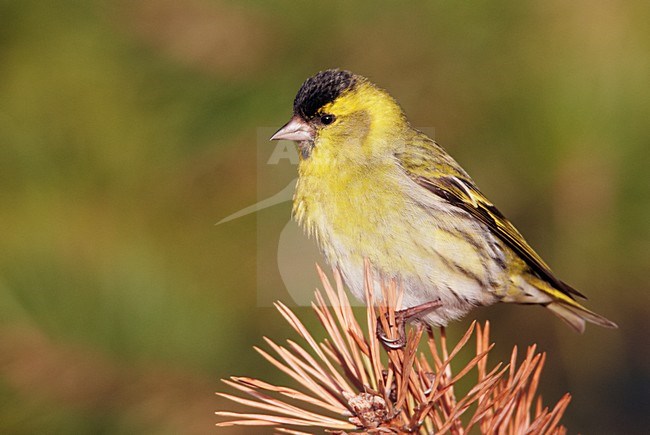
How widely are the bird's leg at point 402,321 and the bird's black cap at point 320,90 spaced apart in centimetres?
54

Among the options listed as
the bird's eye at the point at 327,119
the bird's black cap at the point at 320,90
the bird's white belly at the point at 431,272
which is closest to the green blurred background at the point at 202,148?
the bird's black cap at the point at 320,90

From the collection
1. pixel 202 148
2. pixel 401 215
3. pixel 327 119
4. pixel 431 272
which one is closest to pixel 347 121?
pixel 327 119

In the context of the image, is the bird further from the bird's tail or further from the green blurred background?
the green blurred background

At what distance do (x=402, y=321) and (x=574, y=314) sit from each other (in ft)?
2.15

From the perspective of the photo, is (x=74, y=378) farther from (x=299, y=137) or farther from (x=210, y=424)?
(x=299, y=137)

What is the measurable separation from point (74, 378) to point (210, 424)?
314mm

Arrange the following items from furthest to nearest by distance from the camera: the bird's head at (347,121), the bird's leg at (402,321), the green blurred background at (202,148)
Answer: the bird's head at (347,121) < the green blurred background at (202,148) < the bird's leg at (402,321)

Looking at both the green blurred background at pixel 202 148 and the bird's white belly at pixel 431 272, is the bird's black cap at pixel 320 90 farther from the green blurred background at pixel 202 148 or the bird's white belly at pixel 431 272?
the bird's white belly at pixel 431 272

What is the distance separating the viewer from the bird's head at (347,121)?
6.40 ft

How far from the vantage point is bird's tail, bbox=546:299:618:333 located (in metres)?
1.87

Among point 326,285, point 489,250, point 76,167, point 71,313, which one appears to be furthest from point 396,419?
point 489,250

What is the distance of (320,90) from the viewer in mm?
1910

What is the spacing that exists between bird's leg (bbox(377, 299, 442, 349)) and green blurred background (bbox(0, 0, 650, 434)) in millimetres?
309

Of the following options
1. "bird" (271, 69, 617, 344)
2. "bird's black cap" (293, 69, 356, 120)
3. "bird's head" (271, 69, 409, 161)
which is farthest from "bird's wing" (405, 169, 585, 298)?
"bird's black cap" (293, 69, 356, 120)
